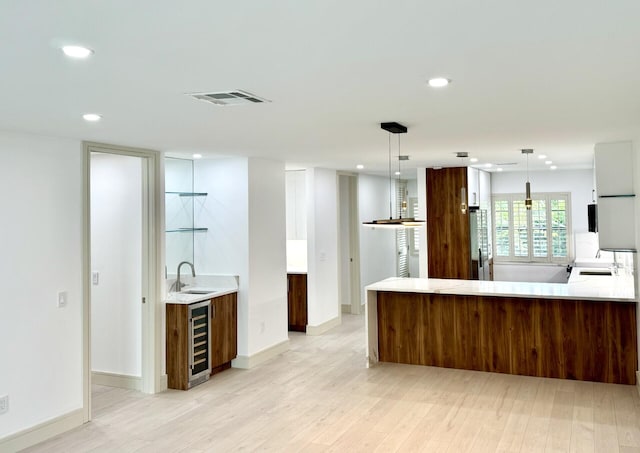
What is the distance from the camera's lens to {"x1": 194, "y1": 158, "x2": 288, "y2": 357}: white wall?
20.0 ft

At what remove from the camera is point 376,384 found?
5.37 m

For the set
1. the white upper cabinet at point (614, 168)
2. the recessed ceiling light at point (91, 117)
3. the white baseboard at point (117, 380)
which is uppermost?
the recessed ceiling light at point (91, 117)

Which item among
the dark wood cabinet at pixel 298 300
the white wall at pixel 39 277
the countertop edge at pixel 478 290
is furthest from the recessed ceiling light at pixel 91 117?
the dark wood cabinet at pixel 298 300

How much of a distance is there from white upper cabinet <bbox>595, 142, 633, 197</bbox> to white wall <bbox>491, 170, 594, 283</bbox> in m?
4.46

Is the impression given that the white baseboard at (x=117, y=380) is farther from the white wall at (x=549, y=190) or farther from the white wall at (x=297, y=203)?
the white wall at (x=549, y=190)

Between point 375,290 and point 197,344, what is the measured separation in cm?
200

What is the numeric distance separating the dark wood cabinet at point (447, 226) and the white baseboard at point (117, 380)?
4.34 metres

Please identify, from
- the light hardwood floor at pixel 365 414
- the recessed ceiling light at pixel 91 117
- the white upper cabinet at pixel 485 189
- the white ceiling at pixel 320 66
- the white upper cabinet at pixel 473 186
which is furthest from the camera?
the white upper cabinet at pixel 485 189

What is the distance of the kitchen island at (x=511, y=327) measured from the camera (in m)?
5.27

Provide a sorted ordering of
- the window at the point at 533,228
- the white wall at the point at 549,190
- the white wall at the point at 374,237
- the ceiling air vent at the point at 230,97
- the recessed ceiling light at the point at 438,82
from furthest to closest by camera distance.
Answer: the window at the point at 533,228 < the white wall at the point at 549,190 < the white wall at the point at 374,237 < the ceiling air vent at the point at 230,97 < the recessed ceiling light at the point at 438,82

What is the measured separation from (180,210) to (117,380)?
1.92m

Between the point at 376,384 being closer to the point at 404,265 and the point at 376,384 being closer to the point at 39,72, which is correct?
the point at 39,72

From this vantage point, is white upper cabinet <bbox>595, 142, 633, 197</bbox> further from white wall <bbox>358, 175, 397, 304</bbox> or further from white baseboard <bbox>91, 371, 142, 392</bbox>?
white baseboard <bbox>91, 371, 142, 392</bbox>

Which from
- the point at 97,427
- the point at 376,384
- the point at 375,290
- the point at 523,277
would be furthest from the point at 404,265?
the point at 97,427
